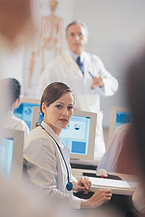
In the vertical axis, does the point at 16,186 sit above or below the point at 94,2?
below

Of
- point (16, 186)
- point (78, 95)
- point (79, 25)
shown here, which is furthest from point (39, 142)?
point (79, 25)

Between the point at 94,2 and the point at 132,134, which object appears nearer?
the point at 132,134

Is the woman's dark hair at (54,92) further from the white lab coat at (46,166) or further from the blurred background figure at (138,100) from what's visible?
the blurred background figure at (138,100)

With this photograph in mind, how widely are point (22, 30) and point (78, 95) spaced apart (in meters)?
2.61

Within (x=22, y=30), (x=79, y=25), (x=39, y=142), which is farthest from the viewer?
(x=79, y=25)

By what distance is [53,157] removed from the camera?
1001 mm

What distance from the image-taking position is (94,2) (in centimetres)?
377

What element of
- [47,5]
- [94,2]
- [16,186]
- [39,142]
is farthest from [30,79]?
[16,186]

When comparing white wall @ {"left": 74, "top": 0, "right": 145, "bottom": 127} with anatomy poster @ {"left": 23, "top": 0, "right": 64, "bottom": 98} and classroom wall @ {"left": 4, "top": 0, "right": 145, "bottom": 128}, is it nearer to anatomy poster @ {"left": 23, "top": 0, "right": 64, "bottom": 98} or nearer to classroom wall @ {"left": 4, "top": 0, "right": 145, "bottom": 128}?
classroom wall @ {"left": 4, "top": 0, "right": 145, "bottom": 128}

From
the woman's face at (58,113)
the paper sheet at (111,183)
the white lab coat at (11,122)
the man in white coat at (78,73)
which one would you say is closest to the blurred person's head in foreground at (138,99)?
the white lab coat at (11,122)

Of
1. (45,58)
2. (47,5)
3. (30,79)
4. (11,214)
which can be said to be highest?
(47,5)

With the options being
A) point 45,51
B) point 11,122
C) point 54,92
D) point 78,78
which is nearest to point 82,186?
point 54,92

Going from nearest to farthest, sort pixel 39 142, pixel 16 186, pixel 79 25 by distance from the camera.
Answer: pixel 16 186 → pixel 39 142 → pixel 79 25

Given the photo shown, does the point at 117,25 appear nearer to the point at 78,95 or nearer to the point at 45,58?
the point at 45,58
